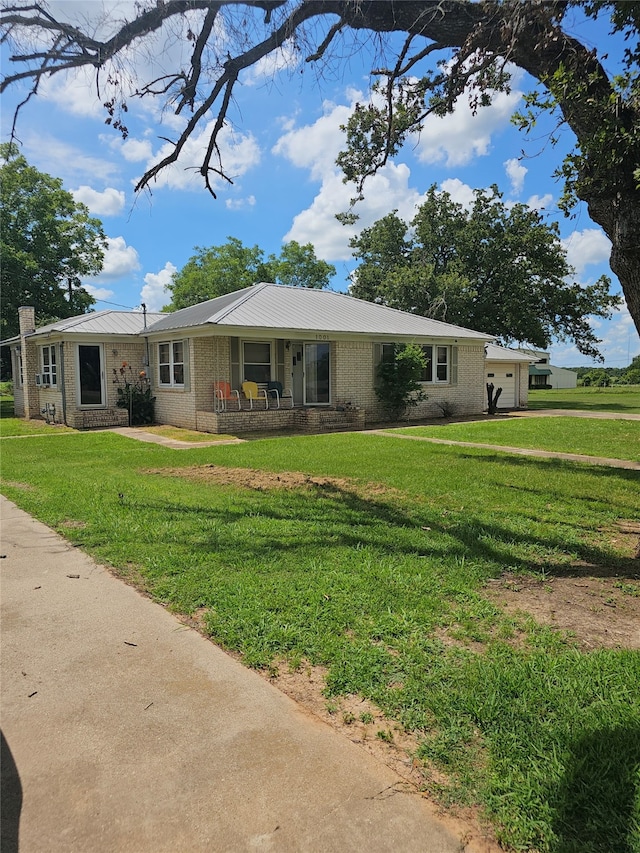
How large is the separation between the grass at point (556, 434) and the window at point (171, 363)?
7041 mm

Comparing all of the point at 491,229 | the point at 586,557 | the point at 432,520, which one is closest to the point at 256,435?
the point at 432,520

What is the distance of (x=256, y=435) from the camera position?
600 inches

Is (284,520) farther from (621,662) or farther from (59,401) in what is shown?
(59,401)

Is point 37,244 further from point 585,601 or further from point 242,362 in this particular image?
point 585,601

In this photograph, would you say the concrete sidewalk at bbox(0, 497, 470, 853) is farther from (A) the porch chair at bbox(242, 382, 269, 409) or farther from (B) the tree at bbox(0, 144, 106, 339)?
(B) the tree at bbox(0, 144, 106, 339)

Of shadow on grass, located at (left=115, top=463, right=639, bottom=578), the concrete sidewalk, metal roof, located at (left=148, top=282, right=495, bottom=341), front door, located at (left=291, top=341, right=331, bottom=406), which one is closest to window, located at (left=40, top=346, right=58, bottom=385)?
metal roof, located at (left=148, top=282, right=495, bottom=341)

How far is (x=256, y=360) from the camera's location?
59.6ft

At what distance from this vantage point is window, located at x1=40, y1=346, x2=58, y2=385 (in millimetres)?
20000

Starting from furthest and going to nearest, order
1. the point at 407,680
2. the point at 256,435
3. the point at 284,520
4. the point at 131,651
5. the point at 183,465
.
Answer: the point at 256,435 → the point at 183,465 → the point at 284,520 → the point at 131,651 → the point at 407,680

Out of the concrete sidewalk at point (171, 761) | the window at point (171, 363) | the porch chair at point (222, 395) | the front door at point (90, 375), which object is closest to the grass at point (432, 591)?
the concrete sidewalk at point (171, 761)

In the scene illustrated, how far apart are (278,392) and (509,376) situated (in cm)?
1482

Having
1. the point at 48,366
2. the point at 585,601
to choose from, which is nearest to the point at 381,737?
the point at 585,601

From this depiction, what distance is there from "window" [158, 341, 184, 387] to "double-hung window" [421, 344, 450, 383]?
865cm

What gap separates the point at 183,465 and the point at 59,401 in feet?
36.1
